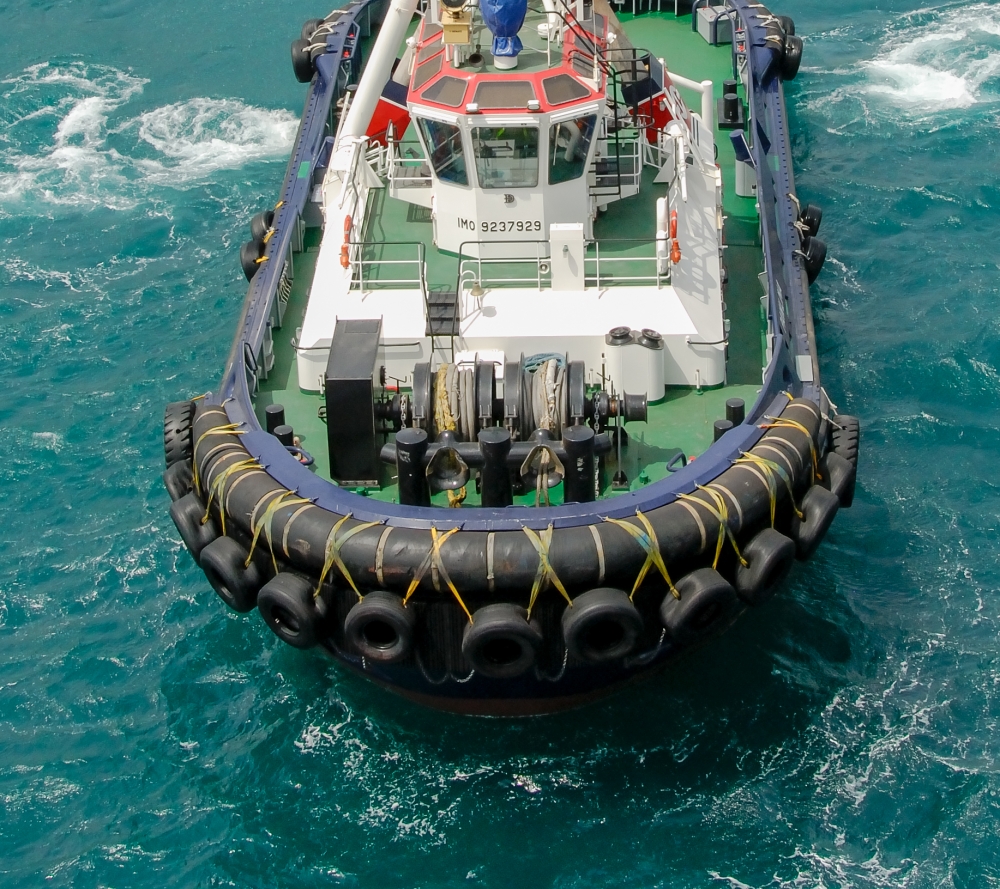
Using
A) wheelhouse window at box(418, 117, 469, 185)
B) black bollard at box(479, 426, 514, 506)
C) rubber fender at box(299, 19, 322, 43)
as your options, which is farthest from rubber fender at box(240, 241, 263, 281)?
rubber fender at box(299, 19, 322, 43)

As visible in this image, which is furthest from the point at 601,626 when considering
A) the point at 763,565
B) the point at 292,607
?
the point at 292,607

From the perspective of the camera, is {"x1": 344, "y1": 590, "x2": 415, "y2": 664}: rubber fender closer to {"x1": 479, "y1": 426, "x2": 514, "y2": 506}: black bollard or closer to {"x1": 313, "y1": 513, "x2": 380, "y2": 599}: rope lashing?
{"x1": 313, "y1": 513, "x2": 380, "y2": 599}: rope lashing

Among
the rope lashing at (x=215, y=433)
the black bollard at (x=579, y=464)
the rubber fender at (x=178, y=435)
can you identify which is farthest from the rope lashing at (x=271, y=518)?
the black bollard at (x=579, y=464)

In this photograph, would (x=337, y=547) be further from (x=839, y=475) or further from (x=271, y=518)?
(x=839, y=475)

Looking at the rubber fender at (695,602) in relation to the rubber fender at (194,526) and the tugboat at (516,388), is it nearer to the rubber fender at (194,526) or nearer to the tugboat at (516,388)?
the tugboat at (516,388)

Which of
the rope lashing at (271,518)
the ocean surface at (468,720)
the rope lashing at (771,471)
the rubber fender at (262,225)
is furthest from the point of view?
the rubber fender at (262,225)

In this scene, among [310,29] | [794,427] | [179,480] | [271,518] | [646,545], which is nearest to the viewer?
[646,545]
